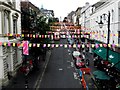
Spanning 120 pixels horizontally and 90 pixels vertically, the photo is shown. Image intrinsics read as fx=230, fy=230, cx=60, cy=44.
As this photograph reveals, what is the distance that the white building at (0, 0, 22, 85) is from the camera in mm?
25188

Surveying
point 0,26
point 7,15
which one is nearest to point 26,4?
point 7,15

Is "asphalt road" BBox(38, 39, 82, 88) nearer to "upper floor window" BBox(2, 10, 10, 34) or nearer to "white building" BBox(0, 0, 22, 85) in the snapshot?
"white building" BBox(0, 0, 22, 85)

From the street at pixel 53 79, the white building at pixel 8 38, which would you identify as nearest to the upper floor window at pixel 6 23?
the white building at pixel 8 38

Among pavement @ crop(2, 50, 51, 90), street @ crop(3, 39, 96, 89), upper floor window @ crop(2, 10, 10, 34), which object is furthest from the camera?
upper floor window @ crop(2, 10, 10, 34)

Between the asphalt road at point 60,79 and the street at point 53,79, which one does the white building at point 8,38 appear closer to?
the street at point 53,79

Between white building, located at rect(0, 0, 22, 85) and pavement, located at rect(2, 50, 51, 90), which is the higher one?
white building, located at rect(0, 0, 22, 85)

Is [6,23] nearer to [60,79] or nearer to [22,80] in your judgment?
[22,80]

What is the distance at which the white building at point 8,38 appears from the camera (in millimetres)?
25188

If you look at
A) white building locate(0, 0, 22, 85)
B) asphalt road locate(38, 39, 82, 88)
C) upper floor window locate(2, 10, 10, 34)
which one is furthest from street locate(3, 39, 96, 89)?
upper floor window locate(2, 10, 10, 34)

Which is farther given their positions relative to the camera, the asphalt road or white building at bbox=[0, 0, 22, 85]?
the asphalt road

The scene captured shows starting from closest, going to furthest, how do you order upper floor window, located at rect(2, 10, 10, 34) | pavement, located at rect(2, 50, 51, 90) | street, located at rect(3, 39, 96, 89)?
pavement, located at rect(2, 50, 51, 90)
street, located at rect(3, 39, 96, 89)
upper floor window, located at rect(2, 10, 10, 34)

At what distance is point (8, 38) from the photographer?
27.2 m

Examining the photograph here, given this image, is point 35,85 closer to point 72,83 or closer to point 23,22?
point 72,83

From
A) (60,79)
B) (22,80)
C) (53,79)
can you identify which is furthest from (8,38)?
(60,79)
